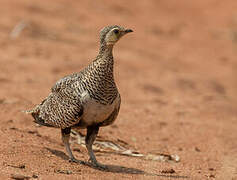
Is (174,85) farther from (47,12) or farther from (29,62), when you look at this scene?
(47,12)

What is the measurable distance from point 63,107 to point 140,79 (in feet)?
25.2

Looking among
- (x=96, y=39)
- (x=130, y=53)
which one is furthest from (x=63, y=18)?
(x=130, y=53)

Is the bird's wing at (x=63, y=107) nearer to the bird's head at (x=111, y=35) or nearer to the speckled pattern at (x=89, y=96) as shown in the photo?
the speckled pattern at (x=89, y=96)

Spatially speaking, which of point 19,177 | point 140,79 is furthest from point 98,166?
point 140,79

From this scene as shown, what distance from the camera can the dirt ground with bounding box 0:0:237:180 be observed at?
7.43 m

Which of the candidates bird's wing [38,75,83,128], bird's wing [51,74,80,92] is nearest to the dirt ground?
bird's wing [38,75,83,128]

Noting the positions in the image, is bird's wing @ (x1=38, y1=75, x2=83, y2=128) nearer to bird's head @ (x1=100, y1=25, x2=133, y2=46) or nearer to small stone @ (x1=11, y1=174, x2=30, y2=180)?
bird's head @ (x1=100, y1=25, x2=133, y2=46)

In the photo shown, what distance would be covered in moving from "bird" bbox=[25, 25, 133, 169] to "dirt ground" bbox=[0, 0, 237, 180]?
0.56 meters

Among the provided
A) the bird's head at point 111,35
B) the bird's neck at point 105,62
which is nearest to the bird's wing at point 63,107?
the bird's neck at point 105,62

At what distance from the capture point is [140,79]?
14289 millimetres

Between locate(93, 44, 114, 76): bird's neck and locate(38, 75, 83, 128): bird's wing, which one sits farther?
locate(93, 44, 114, 76): bird's neck

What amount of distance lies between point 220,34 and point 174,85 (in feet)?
28.6

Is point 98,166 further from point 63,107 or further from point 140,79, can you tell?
point 140,79

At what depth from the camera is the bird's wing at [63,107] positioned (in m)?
6.56
